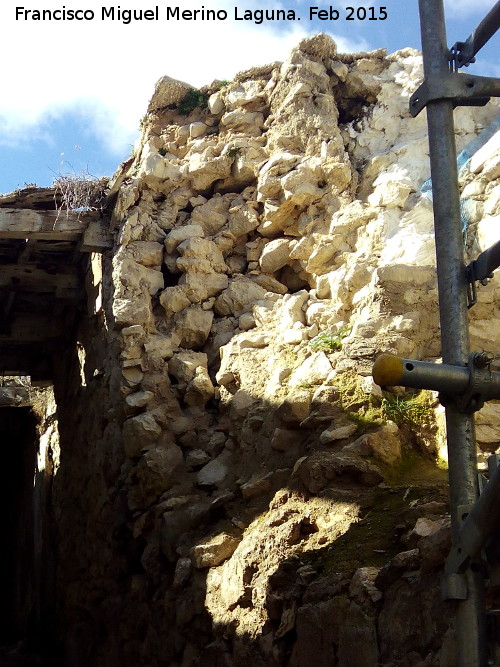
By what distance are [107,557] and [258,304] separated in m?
2.50

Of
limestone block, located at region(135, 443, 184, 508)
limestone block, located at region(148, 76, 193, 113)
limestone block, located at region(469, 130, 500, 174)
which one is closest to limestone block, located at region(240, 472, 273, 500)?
limestone block, located at region(135, 443, 184, 508)

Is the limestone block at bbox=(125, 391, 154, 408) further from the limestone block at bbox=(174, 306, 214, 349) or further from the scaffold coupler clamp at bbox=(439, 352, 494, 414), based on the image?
the scaffold coupler clamp at bbox=(439, 352, 494, 414)

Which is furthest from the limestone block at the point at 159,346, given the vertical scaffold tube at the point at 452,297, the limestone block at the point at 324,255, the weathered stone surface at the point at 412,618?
the vertical scaffold tube at the point at 452,297

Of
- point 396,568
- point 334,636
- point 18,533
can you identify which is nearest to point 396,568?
point 396,568

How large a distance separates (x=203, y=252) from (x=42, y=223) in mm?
1614

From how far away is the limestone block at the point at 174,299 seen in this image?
24.6 feet

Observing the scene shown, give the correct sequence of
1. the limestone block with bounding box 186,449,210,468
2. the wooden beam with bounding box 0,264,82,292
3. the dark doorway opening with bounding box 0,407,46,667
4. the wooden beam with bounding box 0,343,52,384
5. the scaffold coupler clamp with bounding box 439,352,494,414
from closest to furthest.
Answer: the scaffold coupler clamp with bounding box 439,352,494,414 < the limestone block with bounding box 186,449,210,468 < the wooden beam with bounding box 0,264,82,292 < the wooden beam with bounding box 0,343,52,384 < the dark doorway opening with bounding box 0,407,46,667

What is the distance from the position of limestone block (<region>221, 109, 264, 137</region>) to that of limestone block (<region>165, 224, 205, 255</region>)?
3.84 ft

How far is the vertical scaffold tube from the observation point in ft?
9.54

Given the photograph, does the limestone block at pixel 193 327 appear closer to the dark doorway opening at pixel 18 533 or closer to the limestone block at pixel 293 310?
the limestone block at pixel 293 310

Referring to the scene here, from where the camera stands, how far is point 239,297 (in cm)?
748

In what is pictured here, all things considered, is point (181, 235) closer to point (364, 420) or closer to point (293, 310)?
point (293, 310)

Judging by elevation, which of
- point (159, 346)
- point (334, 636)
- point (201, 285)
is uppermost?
point (201, 285)

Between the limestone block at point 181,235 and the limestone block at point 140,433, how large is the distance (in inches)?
63.9
